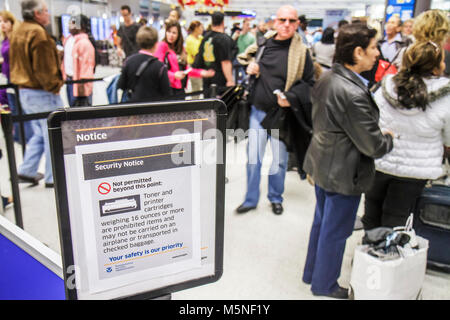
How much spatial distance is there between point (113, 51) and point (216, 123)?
534 inches

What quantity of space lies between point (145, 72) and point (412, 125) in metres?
2.11

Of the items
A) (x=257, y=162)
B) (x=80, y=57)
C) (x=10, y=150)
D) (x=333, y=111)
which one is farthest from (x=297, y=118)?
(x=80, y=57)

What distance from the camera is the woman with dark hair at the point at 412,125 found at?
2.06 meters

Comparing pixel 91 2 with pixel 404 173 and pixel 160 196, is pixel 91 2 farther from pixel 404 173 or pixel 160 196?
pixel 160 196

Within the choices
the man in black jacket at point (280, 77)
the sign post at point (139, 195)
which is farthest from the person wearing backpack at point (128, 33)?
the sign post at point (139, 195)

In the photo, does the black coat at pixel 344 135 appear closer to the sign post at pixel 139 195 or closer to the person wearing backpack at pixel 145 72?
the sign post at pixel 139 195

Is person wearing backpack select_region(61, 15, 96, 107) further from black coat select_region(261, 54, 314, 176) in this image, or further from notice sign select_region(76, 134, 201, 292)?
notice sign select_region(76, 134, 201, 292)

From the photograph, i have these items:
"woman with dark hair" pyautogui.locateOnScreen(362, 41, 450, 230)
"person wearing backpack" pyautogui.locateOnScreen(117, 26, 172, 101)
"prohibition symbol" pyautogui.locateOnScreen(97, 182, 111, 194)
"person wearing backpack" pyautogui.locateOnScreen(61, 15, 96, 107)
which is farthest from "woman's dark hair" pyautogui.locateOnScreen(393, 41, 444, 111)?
"person wearing backpack" pyautogui.locateOnScreen(61, 15, 96, 107)

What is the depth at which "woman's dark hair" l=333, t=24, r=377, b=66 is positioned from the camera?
1.89 meters

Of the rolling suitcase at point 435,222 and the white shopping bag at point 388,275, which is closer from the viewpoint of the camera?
the white shopping bag at point 388,275

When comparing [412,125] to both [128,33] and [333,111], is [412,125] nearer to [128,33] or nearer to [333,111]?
[333,111]

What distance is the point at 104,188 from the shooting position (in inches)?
28.7

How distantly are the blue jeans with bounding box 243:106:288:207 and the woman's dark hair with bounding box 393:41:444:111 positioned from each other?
1161 mm

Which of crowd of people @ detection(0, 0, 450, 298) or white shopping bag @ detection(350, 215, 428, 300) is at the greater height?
crowd of people @ detection(0, 0, 450, 298)
